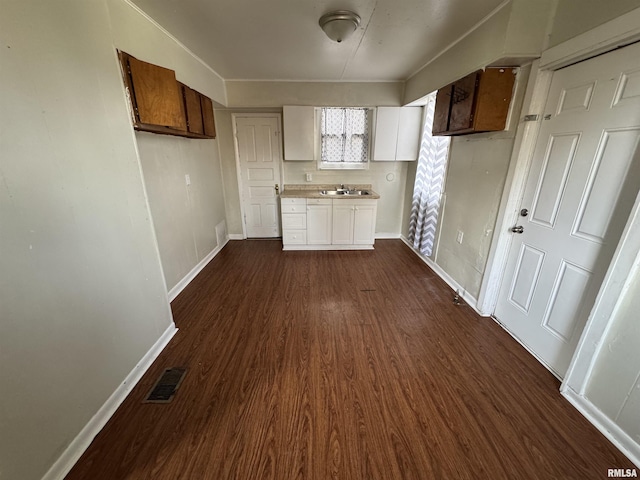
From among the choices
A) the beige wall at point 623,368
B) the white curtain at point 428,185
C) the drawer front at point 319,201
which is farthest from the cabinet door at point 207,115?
the beige wall at point 623,368

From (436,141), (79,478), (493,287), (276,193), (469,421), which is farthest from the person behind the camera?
(276,193)

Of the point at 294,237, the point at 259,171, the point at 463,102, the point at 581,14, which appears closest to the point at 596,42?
the point at 581,14

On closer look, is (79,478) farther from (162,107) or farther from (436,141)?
(436,141)

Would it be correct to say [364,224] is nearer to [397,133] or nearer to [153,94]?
[397,133]

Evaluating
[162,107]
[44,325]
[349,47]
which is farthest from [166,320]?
[349,47]

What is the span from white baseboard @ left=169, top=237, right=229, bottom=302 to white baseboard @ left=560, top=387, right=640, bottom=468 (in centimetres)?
334

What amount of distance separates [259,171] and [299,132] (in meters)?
0.96

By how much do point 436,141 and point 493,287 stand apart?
1.95 metres

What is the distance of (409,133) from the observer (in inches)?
154

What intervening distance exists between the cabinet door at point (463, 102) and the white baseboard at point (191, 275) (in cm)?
326

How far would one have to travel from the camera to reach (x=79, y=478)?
1206mm

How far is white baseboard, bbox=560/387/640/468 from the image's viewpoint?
1278 mm

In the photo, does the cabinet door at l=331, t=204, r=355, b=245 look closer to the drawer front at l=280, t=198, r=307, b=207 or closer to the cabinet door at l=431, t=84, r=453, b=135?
the drawer front at l=280, t=198, r=307, b=207

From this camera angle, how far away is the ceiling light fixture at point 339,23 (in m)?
1.89
